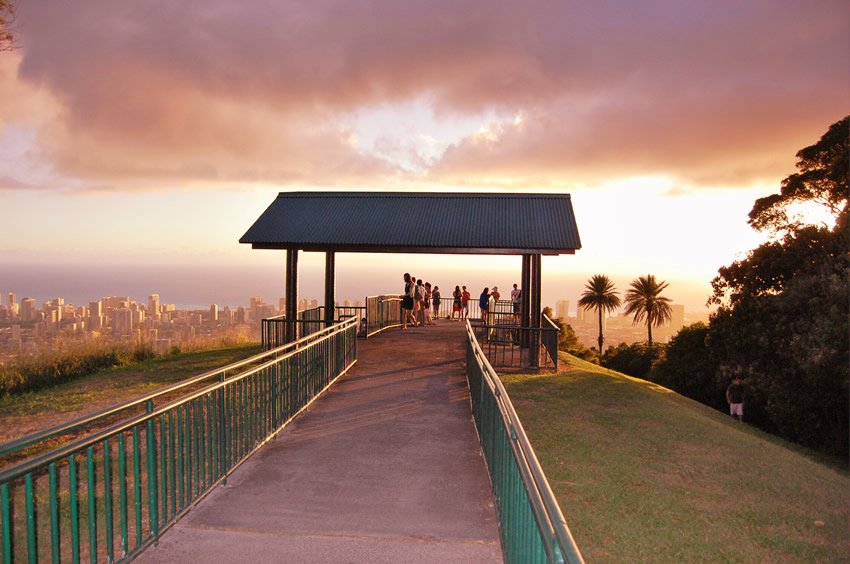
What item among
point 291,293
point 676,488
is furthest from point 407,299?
point 676,488

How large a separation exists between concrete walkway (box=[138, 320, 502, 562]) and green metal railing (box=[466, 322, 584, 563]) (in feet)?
1.52

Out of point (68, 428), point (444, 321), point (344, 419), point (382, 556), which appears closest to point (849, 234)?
point (444, 321)

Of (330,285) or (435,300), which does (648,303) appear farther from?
(330,285)

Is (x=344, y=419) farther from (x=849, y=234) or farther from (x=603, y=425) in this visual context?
(x=849, y=234)

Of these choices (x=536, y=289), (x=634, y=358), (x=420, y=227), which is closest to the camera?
(x=536, y=289)

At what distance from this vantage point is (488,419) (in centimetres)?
699

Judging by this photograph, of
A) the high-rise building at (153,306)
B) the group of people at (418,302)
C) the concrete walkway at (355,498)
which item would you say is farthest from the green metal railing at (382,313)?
the high-rise building at (153,306)

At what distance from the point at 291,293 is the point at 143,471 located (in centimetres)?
1243

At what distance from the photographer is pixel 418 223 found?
2161 cm

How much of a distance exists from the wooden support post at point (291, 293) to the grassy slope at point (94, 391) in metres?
1.85

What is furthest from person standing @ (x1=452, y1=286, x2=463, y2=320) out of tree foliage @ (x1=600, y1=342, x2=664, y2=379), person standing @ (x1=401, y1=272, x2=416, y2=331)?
tree foliage @ (x1=600, y1=342, x2=664, y2=379)

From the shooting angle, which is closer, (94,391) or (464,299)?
(94,391)

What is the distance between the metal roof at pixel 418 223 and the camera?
19.7 meters

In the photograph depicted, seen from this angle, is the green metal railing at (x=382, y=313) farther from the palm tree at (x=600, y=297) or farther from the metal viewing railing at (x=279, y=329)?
the palm tree at (x=600, y=297)
